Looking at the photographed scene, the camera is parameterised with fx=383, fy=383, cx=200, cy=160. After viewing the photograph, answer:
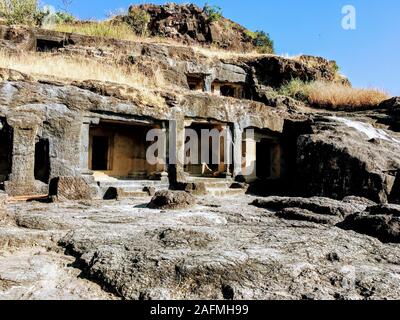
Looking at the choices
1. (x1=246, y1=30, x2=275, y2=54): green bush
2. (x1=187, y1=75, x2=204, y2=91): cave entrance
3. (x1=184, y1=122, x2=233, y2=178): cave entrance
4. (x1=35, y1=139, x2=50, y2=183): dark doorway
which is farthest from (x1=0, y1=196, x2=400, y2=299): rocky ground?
→ (x1=246, y1=30, x2=275, y2=54): green bush

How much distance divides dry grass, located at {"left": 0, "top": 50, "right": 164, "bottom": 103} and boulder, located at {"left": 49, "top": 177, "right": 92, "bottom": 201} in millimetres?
2909

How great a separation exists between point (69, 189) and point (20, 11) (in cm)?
1376

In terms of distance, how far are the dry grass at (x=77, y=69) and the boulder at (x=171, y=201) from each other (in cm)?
393

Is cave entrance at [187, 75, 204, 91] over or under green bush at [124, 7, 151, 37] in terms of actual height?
under

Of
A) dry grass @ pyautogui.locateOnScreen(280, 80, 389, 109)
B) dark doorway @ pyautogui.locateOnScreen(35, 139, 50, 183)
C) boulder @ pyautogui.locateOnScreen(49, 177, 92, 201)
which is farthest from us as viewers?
dry grass @ pyautogui.locateOnScreen(280, 80, 389, 109)

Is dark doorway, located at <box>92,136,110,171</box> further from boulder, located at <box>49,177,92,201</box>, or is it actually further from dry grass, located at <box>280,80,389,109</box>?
dry grass, located at <box>280,80,389,109</box>

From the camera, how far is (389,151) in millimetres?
9188

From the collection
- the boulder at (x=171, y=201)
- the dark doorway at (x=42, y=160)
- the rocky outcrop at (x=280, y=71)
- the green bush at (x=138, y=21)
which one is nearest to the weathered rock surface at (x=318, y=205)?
the boulder at (x=171, y=201)

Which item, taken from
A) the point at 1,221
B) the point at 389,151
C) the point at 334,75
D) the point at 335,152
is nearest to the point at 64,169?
the point at 1,221

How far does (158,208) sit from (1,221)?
2.37 meters

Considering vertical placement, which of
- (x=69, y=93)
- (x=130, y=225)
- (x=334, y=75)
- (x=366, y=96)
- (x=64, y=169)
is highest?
(x=334, y=75)

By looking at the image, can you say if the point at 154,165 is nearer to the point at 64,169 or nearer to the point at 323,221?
the point at 64,169

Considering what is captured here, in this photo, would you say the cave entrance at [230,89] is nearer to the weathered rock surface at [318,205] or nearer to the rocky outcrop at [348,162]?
the rocky outcrop at [348,162]

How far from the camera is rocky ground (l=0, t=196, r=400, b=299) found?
103 inches
